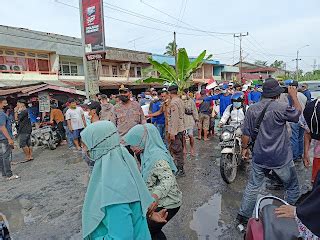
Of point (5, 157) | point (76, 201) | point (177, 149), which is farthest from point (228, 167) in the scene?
point (5, 157)

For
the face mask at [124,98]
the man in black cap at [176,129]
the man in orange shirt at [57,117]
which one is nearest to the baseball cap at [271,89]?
the man in black cap at [176,129]

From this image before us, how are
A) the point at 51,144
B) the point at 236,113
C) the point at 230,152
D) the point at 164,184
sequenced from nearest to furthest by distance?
the point at 164,184, the point at 230,152, the point at 236,113, the point at 51,144

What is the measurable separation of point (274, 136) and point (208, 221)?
1.44 metres

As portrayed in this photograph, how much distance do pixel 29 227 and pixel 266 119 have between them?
3.44m

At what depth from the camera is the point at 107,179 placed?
156 centimetres

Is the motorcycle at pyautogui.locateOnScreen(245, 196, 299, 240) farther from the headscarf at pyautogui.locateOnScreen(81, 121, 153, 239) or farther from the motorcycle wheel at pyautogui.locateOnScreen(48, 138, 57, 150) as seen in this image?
the motorcycle wheel at pyautogui.locateOnScreen(48, 138, 57, 150)

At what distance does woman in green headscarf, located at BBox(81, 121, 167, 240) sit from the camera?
1504 mm

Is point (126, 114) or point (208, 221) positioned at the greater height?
point (126, 114)

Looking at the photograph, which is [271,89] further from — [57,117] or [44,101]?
[44,101]

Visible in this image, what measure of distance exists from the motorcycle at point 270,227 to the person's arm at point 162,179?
0.67 m

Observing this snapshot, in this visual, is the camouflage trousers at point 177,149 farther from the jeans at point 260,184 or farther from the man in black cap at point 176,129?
the jeans at point 260,184

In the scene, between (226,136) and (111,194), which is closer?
(111,194)

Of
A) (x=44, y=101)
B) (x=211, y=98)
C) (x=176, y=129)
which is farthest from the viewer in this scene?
(x=44, y=101)

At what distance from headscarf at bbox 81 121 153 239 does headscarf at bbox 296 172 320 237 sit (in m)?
0.86
